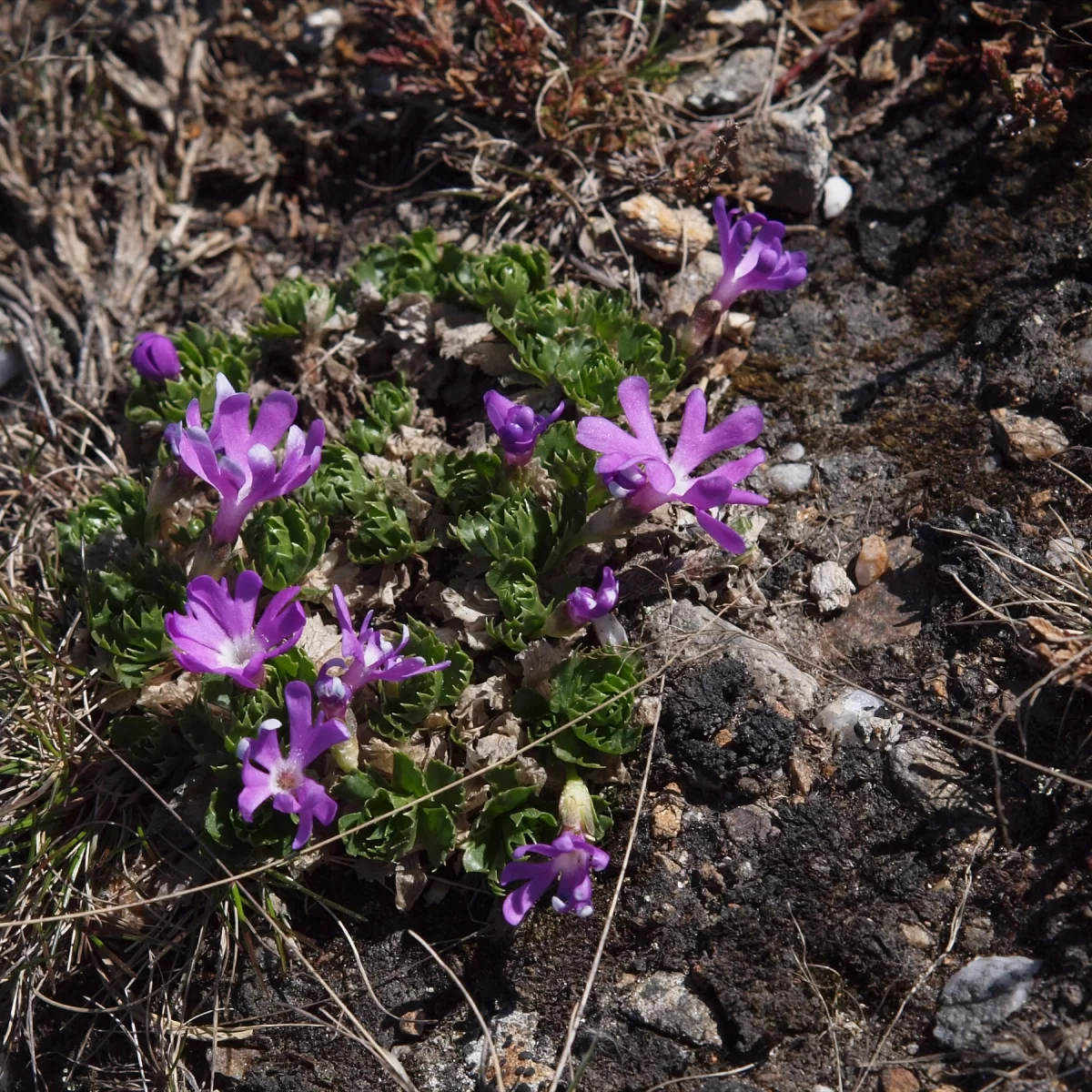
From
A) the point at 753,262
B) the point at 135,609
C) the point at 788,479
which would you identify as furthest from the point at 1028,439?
the point at 135,609

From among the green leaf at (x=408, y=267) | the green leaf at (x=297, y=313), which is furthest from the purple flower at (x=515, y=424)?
the green leaf at (x=297, y=313)

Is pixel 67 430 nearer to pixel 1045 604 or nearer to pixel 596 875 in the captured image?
pixel 596 875

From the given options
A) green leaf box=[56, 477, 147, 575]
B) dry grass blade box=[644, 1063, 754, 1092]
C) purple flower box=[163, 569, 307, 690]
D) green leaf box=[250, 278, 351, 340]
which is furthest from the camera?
green leaf box=[250, 278, 351, 340]

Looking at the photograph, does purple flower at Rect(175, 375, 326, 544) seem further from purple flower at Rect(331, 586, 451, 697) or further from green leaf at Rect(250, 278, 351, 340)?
green leaf at Rect(250, 278, 351, 340)

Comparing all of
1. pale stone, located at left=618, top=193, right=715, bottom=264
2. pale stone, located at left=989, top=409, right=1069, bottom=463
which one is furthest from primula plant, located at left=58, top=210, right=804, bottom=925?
pale stone, located at left=989, top=409, right=1069, bottom=463

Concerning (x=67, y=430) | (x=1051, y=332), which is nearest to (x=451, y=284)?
(x=67, y=430)

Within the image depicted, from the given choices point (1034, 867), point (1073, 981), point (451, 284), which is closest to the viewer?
point (1073, 981)

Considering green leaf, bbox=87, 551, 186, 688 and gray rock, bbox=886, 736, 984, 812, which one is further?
green leaf, bbox=87, 551, 186, 688
